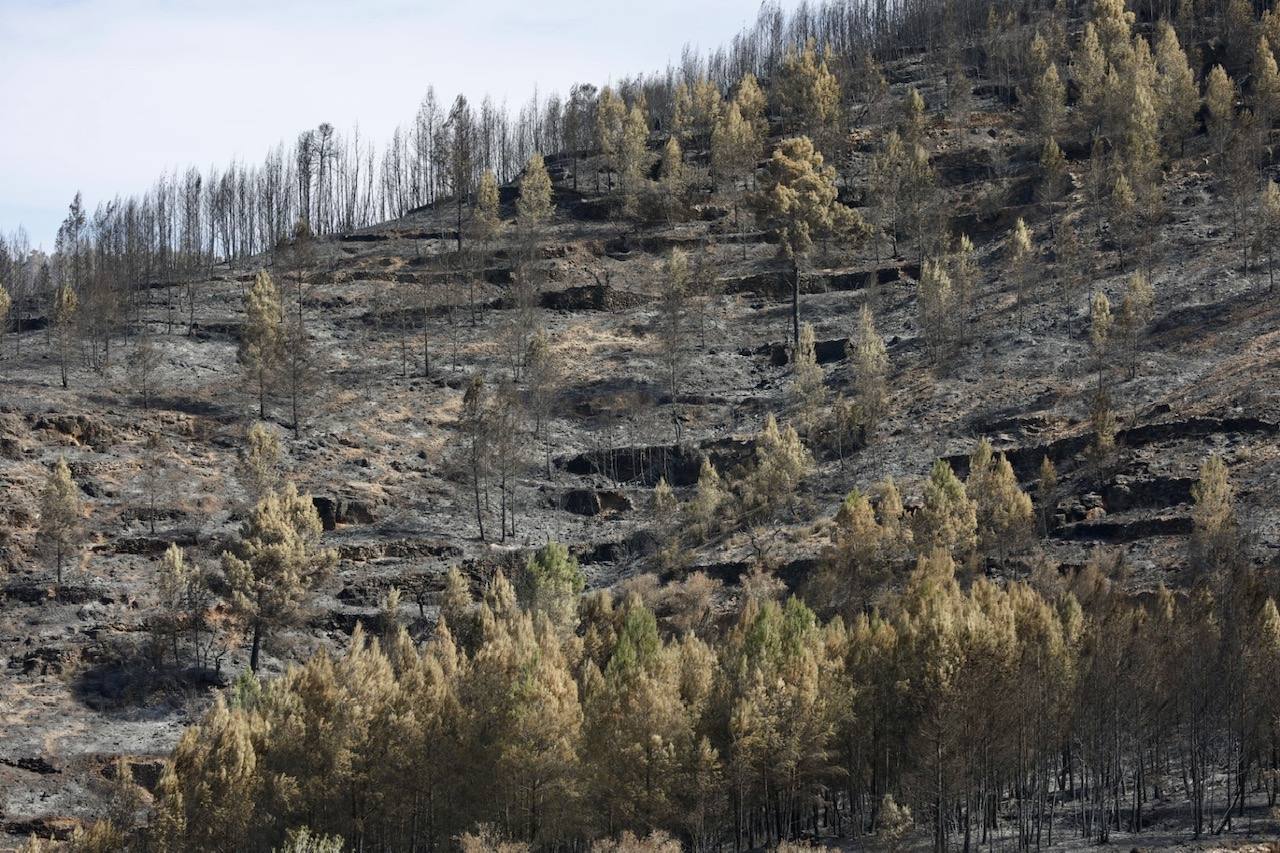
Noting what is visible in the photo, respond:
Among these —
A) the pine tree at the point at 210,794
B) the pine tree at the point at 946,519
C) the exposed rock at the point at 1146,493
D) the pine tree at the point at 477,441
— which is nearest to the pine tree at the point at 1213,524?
the exposed rock at the point at 1146,493

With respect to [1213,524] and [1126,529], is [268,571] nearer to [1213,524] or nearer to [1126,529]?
[1126,529]

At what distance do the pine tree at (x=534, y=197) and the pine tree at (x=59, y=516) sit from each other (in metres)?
75.4

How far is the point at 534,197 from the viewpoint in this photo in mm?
161125

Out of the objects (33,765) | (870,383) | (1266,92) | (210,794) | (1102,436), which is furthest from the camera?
(1266,92)

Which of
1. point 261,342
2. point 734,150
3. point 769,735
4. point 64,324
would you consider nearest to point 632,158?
point 734,150

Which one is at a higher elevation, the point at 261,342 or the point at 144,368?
the point at 261,342

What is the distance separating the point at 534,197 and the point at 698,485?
199 ft

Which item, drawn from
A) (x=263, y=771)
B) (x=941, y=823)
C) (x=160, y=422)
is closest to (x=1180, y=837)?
(x=941, y=823)

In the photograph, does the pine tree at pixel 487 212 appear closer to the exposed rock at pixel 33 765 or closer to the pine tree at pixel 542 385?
the pine tree at pixel 542 385

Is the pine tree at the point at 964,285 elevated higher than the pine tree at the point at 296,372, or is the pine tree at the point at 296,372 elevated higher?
the pine tree at the point at 964,285

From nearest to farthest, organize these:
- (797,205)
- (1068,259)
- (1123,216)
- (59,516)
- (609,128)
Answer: (59,516), (1068,259), (1123,216), (797,205), (609,128)

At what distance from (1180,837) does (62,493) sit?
230 feet

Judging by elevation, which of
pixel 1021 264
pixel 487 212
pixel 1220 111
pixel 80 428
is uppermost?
pixel 1220 111

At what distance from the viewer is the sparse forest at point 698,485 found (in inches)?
2579
